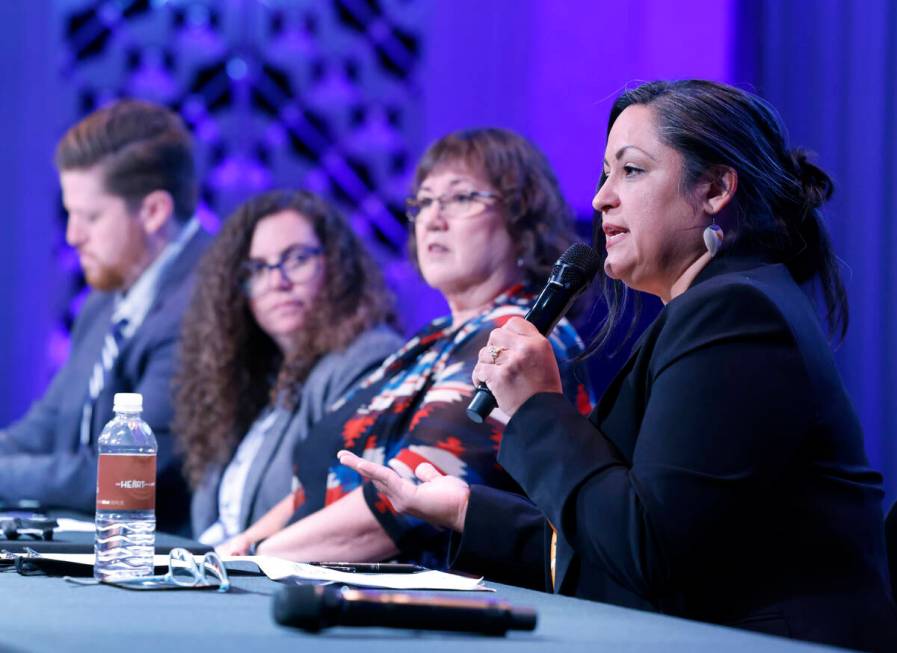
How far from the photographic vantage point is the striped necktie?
3.61 metres

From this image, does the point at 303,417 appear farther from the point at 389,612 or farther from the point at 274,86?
the point at 274,86

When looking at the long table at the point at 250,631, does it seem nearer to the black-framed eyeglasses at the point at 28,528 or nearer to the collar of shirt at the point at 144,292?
the black-framed eyeglasses at the point at 28,528

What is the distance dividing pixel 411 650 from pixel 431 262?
171 cm

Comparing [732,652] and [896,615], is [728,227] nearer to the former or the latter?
[896,615]

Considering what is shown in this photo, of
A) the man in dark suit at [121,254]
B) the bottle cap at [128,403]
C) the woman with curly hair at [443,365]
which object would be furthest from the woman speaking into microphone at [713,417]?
the man in dark suit at [121,254]

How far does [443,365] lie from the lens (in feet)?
8.04

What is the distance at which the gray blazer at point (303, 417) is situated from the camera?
3014mm

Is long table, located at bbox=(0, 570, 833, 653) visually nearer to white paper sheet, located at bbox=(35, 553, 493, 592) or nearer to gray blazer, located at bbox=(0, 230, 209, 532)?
white paper sheet, located at bbox=(35, 553, 493, 592)

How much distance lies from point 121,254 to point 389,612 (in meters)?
2.99

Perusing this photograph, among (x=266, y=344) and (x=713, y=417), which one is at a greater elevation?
(x=713, y=417)

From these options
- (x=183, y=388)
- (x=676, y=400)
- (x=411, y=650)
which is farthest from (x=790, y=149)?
(x=183, y=388)

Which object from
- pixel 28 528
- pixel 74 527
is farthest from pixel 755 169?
pixel 74 527

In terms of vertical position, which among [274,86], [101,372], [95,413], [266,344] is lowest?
[95,413]

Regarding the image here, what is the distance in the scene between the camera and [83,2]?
17.1 feet
